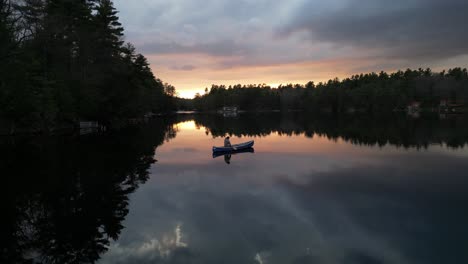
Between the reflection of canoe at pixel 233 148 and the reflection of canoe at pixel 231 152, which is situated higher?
the reflection of canoe at pixel 233 148

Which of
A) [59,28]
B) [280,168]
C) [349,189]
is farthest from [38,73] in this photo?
[349,189]

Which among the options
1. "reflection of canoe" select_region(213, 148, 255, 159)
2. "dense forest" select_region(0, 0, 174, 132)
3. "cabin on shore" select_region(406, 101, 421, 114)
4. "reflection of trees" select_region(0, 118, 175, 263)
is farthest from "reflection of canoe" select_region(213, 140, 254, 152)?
"cabin on shore" select_region(406, 101, 421, 114)

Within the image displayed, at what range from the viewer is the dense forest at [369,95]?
424ft

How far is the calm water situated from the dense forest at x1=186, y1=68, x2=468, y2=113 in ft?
407

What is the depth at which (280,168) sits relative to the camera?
68.6 ft

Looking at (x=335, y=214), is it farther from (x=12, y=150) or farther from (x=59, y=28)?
(x=59, y=28)

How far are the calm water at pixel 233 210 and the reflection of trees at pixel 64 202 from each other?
0.05m

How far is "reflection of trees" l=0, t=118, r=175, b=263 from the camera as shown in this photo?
8688 millimetres

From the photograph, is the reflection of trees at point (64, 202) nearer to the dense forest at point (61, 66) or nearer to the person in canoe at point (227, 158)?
the person in canoe at point (227, 158)

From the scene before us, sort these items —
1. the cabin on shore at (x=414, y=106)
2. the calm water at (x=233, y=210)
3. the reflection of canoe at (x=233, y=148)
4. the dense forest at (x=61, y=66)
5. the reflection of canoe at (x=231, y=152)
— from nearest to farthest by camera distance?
the calm water at (x=233, y=210)
the reflection of canoe at (x=233, y=148)
the reflection of canoe at (x=231, y=152)
the dense forest at (x=61, y=66)
the cabin on shore at (x=414, y=106)

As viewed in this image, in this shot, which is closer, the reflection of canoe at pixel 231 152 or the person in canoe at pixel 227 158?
the person in canoe at pixel 227 158

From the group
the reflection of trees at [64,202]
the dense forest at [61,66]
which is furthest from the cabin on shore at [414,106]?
the reflection of trees at [64,202]

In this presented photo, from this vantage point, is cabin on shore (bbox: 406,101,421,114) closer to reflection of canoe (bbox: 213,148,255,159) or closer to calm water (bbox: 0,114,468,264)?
calm water (bbox: 0,114,468,264)

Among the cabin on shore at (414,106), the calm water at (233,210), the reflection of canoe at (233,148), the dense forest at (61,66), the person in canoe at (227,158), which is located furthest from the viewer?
the cabin on shore at (414,106)
